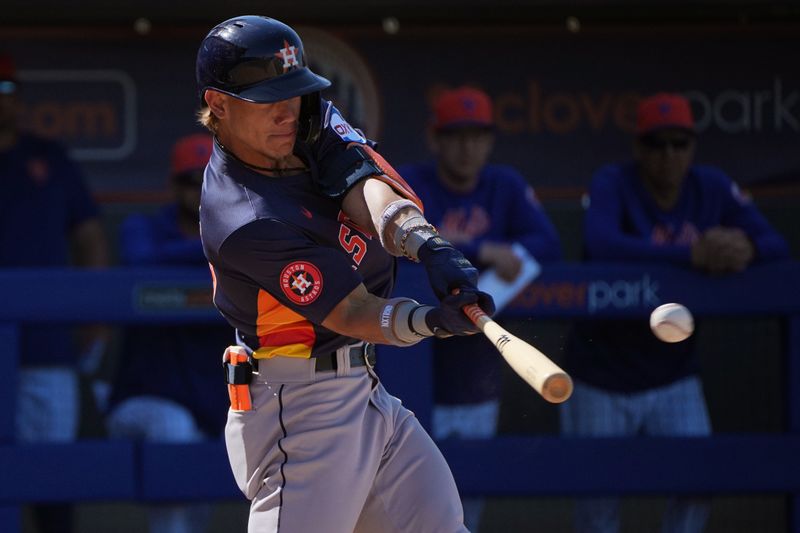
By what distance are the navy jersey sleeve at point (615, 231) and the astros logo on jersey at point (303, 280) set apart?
180 centimetres

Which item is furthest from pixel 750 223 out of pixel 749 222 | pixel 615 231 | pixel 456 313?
pixel 456 313

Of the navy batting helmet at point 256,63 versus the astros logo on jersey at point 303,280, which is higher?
the navy batting helmet at point 256,63

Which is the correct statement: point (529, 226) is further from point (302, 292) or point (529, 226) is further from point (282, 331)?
point (302, 292)

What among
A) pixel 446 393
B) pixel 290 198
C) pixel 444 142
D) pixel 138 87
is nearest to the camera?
pixel 290 198

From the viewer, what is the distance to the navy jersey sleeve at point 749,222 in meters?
4.40

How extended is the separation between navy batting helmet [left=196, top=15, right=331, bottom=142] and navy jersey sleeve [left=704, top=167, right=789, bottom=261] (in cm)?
203

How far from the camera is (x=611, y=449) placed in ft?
14.1

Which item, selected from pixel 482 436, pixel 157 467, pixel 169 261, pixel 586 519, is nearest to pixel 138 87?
pixel 169 261

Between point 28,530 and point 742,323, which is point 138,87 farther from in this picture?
point 742,323

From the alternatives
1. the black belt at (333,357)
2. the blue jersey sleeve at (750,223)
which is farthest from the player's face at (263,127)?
the blue jersey sleeve at (750,223)

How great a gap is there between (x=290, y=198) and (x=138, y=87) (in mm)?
2309

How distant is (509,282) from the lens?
4.22 meters

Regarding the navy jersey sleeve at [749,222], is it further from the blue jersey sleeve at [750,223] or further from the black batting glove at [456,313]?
the black batting glove at [456,313]

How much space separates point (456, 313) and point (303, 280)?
1.21 feet
